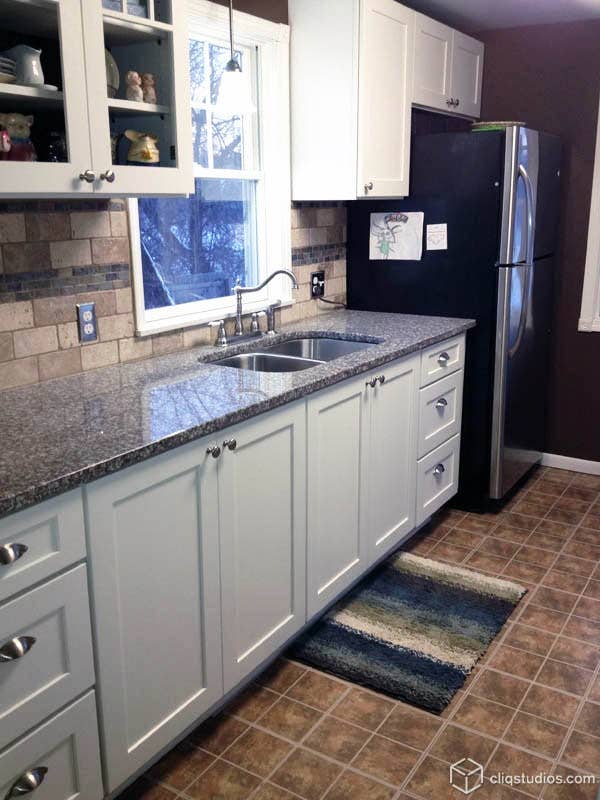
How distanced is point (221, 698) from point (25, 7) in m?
1.80

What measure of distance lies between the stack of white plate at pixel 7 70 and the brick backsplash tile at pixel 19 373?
0.75 m

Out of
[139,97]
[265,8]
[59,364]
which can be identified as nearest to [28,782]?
[59,364]

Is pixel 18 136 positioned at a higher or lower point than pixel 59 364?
higher

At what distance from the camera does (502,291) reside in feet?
10.9

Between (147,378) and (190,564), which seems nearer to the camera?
(190,564)

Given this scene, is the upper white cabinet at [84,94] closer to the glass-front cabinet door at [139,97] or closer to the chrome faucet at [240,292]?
the glass-front cabinet door at [139,97]

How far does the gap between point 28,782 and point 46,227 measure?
1.44m

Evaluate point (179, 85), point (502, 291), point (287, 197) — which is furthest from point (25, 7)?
point (502, 291)

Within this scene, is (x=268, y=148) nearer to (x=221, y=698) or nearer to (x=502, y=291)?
(x=502, y=291)

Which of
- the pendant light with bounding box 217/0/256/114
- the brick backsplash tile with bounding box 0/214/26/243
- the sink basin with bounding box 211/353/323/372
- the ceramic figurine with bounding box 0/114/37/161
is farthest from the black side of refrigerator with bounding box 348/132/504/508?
the ceramic figurine with bounding box 0/114/37/161

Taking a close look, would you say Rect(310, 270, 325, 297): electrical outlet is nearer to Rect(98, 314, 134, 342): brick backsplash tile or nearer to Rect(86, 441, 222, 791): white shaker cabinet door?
Rect(98, 314, 134, 342): brick backsplash tile

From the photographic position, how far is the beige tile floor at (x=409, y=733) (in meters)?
1.92

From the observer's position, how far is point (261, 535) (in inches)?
83.7

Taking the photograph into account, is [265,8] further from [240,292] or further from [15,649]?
[15,649]
